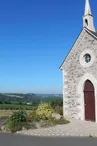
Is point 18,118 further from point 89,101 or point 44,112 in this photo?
point 89,101

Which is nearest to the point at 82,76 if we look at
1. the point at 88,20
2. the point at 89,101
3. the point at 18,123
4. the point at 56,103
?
the point at 89,101

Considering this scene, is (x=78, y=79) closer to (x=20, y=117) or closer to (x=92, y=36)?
(x=92, y=36)

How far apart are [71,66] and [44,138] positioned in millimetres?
9948

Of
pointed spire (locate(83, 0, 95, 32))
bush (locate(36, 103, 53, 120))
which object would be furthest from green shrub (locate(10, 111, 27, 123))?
pointed spire (locate(83, 0, 95, 32))

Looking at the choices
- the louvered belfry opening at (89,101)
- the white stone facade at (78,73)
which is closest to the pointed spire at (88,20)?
the white stone facade at (78,73)

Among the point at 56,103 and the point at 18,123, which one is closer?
the point at 18,123

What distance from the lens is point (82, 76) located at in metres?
22.2

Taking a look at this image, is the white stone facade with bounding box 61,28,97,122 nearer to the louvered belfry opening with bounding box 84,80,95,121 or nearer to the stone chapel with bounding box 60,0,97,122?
the stone chapel with bounding box 60,0,97,122

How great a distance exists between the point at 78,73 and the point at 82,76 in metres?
0.59

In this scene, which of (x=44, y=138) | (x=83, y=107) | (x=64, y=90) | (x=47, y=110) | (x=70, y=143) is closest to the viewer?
(x=70, y=143)

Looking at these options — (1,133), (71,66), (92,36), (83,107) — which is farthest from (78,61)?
(1,133)

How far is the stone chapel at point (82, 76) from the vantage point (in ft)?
69.8

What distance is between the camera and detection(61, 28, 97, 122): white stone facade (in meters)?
21.3

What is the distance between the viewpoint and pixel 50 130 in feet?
54.6
